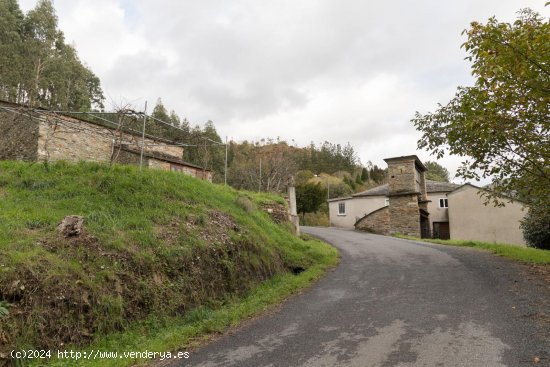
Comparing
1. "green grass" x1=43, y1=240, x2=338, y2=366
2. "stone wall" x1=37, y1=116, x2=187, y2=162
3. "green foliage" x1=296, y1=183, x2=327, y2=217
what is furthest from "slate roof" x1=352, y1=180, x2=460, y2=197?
"green grass" x1=43, y1=240, x2=338, y2=366

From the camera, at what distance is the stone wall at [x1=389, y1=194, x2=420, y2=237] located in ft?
89.7

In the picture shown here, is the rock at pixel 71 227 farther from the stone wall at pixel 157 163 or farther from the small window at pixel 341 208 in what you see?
the small window at pixel 341 208

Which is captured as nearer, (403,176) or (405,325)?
(405,325)

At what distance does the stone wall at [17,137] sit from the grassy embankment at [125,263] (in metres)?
6.13

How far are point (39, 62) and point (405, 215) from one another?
29687 millimetres

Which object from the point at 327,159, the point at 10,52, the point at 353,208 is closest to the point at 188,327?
the point at 353,208

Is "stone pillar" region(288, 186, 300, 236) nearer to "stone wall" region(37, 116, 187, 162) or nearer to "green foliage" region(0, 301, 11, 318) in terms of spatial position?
"stone wall" region(37, 116, 187, 162)

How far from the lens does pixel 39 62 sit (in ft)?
92.4

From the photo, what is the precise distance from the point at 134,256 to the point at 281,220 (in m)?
11.3

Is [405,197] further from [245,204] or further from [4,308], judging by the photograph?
[4,308]

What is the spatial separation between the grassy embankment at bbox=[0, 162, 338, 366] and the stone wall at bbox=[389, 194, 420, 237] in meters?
16.7

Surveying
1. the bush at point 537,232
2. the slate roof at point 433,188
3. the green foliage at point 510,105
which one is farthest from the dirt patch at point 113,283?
the slate roof at point 433,188

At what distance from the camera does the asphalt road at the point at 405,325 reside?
4949 mm

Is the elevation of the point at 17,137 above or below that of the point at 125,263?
above
